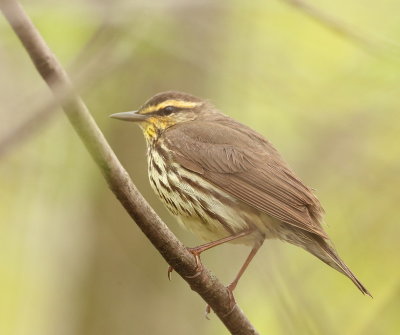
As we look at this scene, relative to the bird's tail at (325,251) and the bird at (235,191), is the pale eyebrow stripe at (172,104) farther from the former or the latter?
the bird's tail at (325,251)

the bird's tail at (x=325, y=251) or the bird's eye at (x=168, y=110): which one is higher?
the bird's tail at (x=325, y=251)

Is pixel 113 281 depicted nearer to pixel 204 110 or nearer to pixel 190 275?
pixel 204 110

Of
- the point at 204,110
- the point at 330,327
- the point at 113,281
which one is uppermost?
the point at 204,110

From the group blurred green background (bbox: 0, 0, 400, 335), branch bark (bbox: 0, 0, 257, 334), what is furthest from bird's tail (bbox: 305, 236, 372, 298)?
blurred green background (bbox: 0, 0, 400, 335)

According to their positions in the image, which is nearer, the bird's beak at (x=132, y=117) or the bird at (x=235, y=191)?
the bird at (x=235, y=191)

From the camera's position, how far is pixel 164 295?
28.0 feet

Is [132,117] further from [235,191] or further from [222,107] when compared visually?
[222,107]

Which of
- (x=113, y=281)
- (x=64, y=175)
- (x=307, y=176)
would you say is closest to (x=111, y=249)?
(x=113, y=281)

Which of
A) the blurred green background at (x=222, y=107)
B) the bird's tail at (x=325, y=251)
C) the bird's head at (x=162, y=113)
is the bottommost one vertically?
the blurred green background at (x=222, y=107)

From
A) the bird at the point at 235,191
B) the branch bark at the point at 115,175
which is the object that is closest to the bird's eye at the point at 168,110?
the bird at the point at 235,191

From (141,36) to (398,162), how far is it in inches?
107

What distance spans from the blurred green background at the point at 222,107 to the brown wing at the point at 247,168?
2.80ft

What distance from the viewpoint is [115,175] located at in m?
4.20

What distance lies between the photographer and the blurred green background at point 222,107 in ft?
26.0
